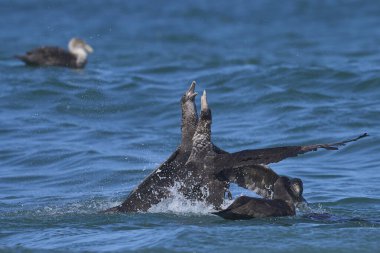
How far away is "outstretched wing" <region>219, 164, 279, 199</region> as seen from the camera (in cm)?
866

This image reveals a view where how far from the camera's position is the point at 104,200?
1005 centimetres

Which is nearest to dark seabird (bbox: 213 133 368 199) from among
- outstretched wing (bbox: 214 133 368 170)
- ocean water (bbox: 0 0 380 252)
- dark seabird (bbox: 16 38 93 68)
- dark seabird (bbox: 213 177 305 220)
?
outstretched wing (bbox: 214 133 368 170)

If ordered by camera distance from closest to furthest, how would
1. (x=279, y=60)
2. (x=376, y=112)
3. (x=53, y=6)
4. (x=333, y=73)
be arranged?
1. (x=376, y=112)
2. (x=333, y=73)
3. (x=279, y=60)
4. (x=53, y=6)

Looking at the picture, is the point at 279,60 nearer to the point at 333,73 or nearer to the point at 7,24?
the point at 333,73

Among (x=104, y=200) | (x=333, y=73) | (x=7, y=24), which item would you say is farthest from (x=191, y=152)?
(x=7, y=24)

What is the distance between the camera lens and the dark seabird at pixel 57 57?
19719 millimetres

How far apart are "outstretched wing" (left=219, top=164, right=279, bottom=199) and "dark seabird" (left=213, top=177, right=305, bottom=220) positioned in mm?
129

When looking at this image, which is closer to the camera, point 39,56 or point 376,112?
point 376,112

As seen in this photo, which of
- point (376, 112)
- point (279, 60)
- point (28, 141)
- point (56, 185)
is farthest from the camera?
point (279, 60)

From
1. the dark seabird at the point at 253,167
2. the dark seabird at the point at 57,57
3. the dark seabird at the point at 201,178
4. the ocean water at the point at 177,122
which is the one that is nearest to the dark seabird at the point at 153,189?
the dark seabird at the point at 201,178

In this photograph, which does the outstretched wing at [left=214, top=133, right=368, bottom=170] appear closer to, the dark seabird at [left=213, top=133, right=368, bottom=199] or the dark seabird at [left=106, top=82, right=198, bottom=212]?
the dark seabird at [left=213, top=133, right=368, bottom=199]

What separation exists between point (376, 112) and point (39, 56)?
800 centimetres

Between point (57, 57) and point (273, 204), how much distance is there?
1284 cm

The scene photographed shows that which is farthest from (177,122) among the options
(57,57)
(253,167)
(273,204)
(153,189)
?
(273,204)
